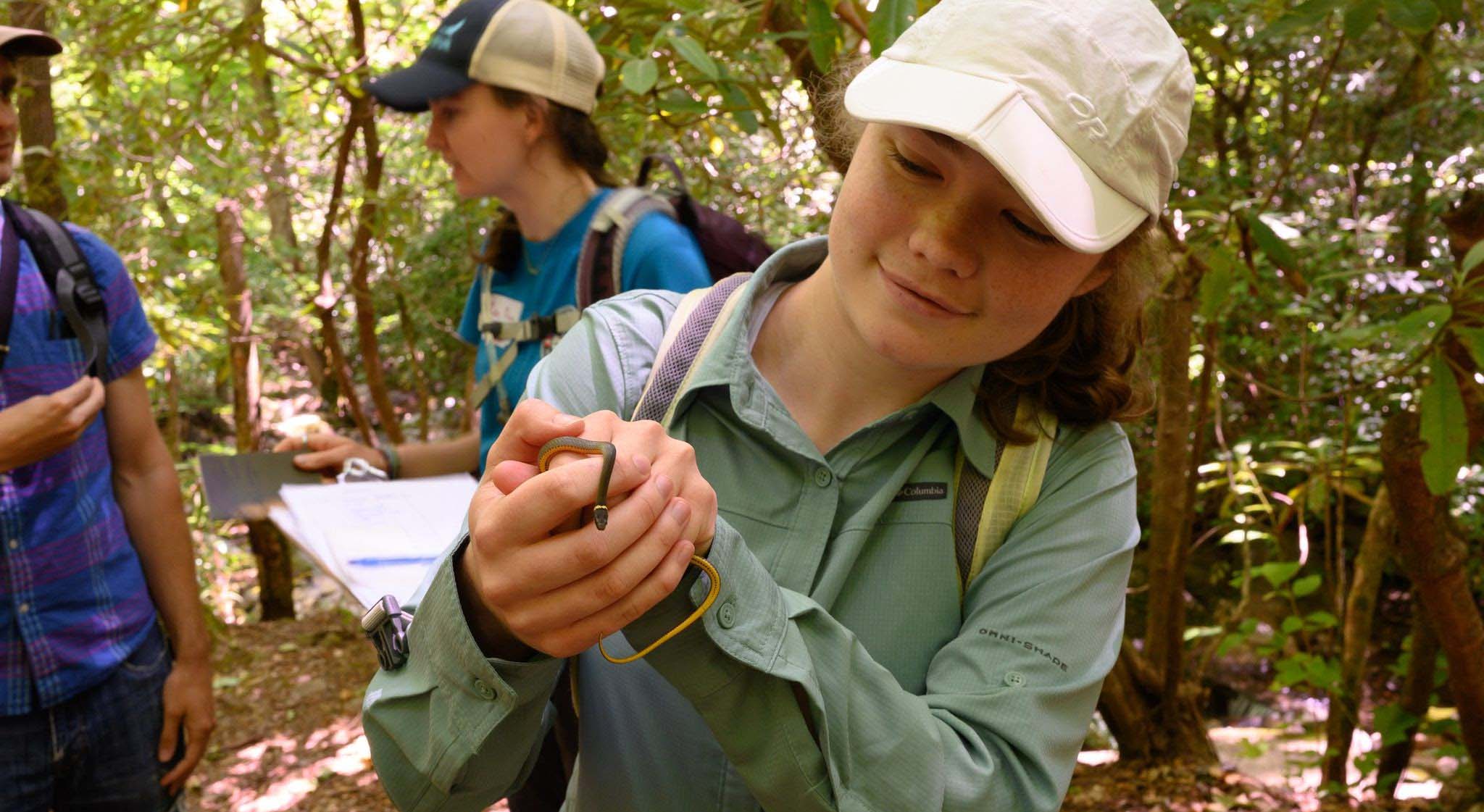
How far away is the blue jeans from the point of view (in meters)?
2.00

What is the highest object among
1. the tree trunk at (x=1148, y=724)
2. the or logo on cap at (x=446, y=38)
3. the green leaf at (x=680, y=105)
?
the or logo on cap at (x=446, y=38)

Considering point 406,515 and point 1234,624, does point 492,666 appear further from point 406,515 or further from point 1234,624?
point 1234,624

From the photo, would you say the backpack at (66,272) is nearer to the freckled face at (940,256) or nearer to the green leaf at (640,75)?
the green leaf at (640,75)

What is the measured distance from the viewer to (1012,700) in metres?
1.01

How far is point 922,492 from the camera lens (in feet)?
3.81

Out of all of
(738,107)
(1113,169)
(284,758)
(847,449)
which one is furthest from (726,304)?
(284,758)

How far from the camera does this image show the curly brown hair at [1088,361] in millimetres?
1184

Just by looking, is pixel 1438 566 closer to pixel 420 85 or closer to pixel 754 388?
pixel 754 388

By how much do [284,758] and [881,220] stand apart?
372cm

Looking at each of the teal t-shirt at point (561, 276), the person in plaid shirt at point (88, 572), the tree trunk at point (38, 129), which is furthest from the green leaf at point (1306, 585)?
the tree trunk at point (38, 129)

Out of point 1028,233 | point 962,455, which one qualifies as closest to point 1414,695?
point 962,455

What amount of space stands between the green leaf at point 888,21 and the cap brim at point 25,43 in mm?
1503

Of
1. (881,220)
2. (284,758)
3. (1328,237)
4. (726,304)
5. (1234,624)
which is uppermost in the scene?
(881,220)

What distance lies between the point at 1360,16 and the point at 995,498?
1.19m
